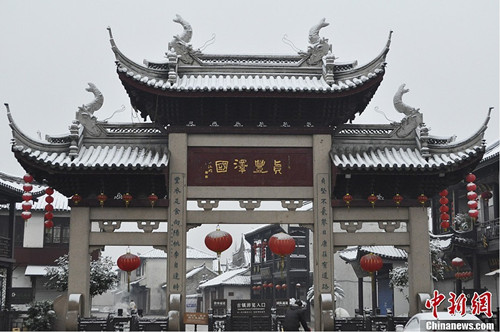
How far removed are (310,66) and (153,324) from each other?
7565 millimetres

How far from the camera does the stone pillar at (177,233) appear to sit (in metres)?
15.0

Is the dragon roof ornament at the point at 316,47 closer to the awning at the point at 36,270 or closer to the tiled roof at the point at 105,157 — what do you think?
the tiled roof at the point at 105,157

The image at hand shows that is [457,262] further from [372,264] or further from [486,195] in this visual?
[372,264]

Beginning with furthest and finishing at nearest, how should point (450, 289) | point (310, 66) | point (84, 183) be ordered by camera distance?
point (450, 289), point (310, 66), point (84, 183)

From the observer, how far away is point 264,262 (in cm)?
4634

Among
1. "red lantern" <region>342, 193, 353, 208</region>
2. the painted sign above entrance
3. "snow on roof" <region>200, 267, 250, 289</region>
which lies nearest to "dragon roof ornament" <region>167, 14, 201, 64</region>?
the painted sign above entrance

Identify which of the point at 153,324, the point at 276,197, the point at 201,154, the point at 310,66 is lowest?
the point at 153,324

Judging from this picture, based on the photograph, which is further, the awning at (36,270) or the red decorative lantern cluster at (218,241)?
the awning at (36,270)

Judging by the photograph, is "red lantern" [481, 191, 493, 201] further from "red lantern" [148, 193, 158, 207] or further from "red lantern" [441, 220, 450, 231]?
"red lantern" [148, 193, 158, 207]

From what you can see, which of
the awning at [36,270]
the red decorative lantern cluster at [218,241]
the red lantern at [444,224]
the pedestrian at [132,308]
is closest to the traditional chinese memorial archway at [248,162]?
the red lantern at [444,224]

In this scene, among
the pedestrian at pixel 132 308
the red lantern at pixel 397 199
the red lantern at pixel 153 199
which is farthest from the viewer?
the pedestrian at pixel 132 308

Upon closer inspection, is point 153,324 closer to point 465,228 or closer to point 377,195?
point 377,195

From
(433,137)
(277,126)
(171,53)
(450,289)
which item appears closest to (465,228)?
(450,289)

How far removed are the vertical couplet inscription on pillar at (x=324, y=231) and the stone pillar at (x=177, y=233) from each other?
3.24 meters
